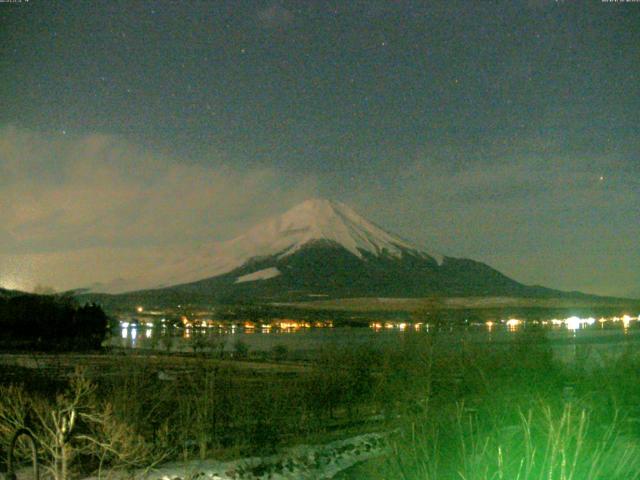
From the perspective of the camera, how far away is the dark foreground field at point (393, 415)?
6.44 meters

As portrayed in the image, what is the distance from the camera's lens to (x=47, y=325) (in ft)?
241

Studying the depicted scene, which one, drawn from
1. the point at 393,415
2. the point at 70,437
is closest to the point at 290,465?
the point at 393,415

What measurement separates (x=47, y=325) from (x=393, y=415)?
6413 cm

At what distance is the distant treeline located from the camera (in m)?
70.5

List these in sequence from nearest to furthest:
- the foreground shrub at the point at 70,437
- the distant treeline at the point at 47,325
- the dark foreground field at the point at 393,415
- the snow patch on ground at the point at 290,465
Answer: the dark foreground field at the point at 393,415 → the foreground shrub at the point at 70,437 → the snow patch on ground at the point at 290,465 → the distant treeline at the point at 47,325

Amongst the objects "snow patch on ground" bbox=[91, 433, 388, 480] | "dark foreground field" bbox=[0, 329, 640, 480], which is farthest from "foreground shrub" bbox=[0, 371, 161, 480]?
"snow patch on ground" bbox=[91, 433, 388, 480]

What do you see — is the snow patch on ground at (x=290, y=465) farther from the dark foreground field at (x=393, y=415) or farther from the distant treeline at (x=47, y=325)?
the distant treeline at (x=47, y=325)

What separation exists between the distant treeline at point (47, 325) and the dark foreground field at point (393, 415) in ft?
141

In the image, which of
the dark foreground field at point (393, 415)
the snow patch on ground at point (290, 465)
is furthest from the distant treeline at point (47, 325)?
the snow patch on ground at point (290, 465)

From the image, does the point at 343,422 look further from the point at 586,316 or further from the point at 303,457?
the point at 586,316

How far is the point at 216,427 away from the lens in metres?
17.2

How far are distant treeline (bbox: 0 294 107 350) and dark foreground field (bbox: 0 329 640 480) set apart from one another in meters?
42.9

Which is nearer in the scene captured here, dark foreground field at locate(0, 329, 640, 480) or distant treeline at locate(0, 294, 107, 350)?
dark foreground field at locate(0, 329, 640, 480)

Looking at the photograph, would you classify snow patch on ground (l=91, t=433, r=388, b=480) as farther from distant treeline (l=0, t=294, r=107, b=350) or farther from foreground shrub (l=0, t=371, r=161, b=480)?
distant treeline (l=0, t=294, r=107, b=350)
